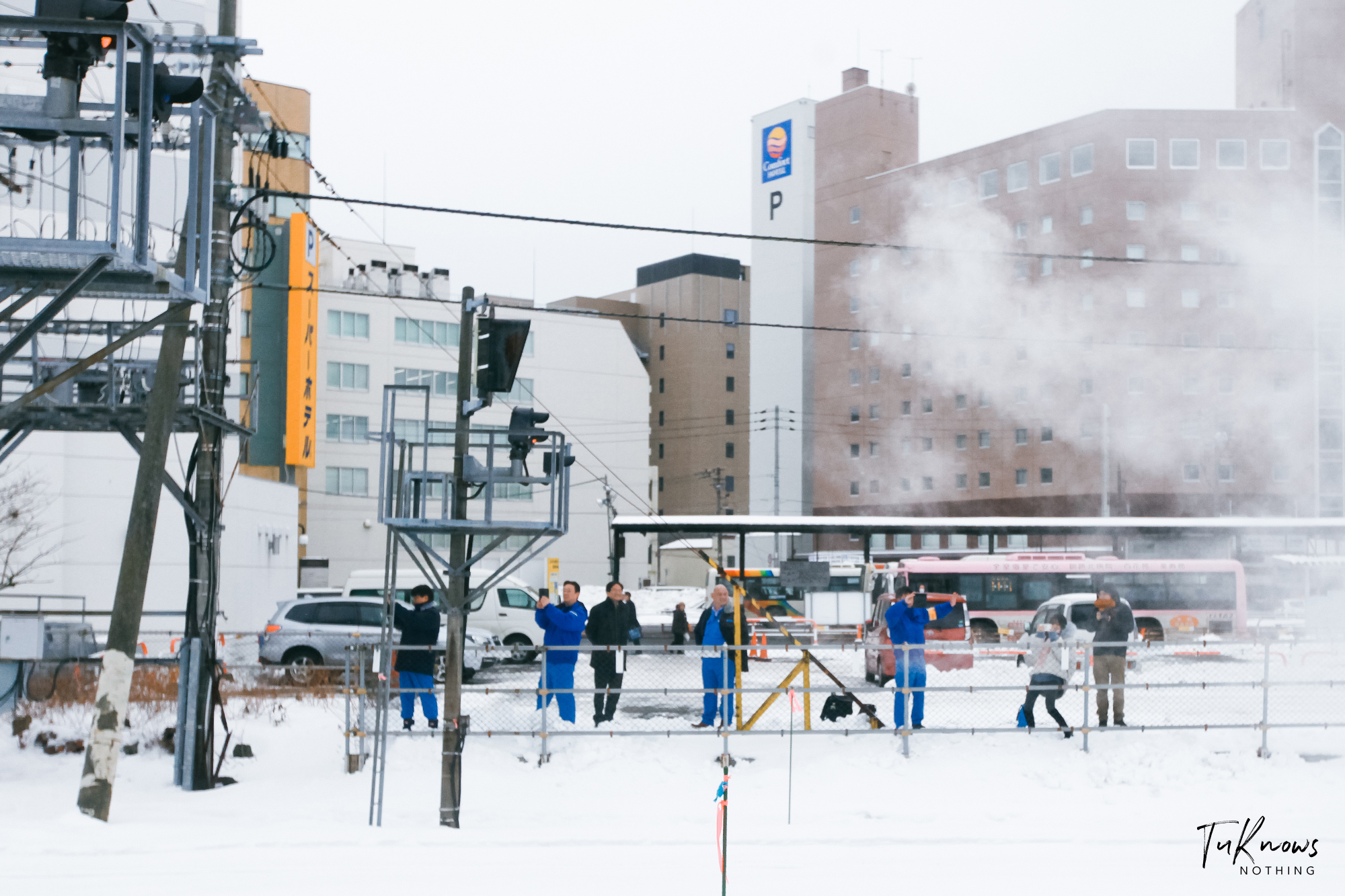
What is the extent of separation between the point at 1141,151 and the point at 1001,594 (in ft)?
128

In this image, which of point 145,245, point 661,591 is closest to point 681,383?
point 661,591

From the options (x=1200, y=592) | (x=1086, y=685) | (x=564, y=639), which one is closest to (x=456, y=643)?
(x=564, y=639)

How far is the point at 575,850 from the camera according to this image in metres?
8.94

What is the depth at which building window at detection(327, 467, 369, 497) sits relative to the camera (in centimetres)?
5772

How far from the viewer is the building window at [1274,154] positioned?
205 feet

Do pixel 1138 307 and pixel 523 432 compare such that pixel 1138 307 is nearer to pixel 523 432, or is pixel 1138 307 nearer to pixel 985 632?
pixel 985 632

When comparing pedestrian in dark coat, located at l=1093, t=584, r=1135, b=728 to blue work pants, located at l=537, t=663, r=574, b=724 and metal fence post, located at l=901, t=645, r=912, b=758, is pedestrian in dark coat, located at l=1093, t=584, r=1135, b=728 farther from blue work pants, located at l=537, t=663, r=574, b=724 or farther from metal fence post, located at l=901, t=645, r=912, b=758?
blue work pants, located at l=537, t=663, r=574, b=724

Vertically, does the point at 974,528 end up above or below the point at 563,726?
above

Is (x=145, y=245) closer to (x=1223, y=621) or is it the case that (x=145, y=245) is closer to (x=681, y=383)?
(x=1223, y=621)

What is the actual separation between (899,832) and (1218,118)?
6279cm

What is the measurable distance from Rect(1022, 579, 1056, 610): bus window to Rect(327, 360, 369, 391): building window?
34.6 m

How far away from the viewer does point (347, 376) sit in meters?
58.4

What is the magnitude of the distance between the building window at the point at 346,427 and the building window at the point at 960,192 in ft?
121

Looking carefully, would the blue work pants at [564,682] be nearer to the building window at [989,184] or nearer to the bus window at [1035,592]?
the bus window at [1035,592]
